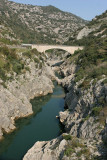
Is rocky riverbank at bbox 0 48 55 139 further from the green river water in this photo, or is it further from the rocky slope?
the rocky slope

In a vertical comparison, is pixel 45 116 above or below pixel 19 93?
below

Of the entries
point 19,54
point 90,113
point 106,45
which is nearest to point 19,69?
point 19,54

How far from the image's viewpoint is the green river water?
26.3m

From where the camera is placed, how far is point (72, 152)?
1902cm

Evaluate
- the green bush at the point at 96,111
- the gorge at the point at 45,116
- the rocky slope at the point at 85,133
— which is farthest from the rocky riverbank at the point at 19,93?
the green bush at the point at 96,111

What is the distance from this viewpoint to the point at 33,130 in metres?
32.2

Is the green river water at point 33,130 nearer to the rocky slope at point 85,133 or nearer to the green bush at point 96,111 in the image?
the rocky slope at point 85,133

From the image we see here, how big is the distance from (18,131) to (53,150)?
12580mm

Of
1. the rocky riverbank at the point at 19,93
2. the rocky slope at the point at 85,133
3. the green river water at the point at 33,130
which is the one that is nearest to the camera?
the rocky slope at the point at 85,133

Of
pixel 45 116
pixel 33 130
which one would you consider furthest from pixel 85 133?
pixel 45 116

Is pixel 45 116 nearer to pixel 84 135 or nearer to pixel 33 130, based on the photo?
pixel 33 130

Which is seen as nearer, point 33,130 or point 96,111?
point 96,111

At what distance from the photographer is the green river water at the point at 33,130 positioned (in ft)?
86.2

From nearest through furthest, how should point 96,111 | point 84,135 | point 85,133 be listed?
point 84,135 → point 85,133 → point 96,111
